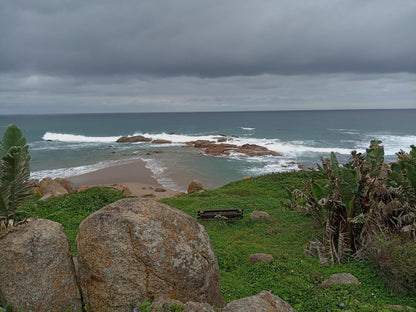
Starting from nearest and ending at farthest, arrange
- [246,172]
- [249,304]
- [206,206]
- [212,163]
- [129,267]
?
[249,304], [129,267], [206,206], [246,172], [212,163]

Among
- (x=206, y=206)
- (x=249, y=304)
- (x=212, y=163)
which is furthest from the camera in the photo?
(x=212, y=163)

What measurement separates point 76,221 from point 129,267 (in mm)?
8909

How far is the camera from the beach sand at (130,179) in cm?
2545

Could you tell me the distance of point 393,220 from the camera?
29.9ft

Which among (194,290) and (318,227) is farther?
(318,227)

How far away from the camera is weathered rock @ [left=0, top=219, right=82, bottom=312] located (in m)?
4.58

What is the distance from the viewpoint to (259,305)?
4.12 m

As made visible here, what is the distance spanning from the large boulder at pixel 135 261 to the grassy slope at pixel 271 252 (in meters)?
1.85

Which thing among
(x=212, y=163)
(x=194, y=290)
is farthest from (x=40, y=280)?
(x=212, y=163)

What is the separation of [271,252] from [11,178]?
758 centimetres

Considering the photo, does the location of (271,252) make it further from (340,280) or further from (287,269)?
(340,280)

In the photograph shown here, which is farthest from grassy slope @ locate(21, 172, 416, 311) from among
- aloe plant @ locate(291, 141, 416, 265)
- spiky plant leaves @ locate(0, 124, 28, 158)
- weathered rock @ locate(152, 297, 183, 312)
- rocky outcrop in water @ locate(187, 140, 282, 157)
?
rocky outcrop in water @ locate(187, 140, 282, 157)

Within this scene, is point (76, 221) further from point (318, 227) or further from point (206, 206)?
point (318, 227)

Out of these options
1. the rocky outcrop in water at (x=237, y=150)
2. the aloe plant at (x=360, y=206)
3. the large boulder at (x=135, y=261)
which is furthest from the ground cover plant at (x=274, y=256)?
the rocky outcrop in water at (x=237, y=150)
